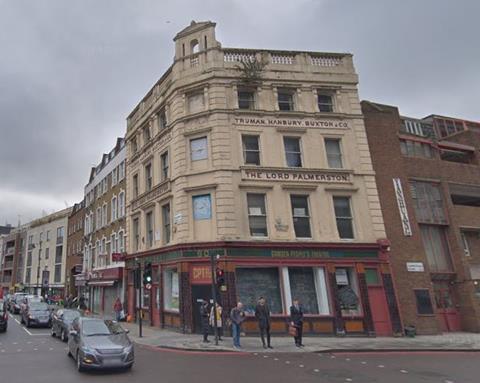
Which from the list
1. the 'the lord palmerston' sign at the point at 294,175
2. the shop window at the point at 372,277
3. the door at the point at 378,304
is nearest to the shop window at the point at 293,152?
the 'the lord palmerston' sign at the point at 294,175

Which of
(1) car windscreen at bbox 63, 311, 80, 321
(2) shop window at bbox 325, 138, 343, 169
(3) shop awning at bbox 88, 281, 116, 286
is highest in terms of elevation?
(2) shop window at bbox 325, 138, 343, 169

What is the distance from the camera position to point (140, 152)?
26.3 metres

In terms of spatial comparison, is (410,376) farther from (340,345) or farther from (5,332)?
(5,332)

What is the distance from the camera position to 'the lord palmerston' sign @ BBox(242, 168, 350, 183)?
20.1 m

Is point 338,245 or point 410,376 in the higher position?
point 338,245

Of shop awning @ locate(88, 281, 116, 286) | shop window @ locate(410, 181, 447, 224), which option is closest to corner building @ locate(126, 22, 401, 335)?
shop window @ locate(410, 181, 447, 224)

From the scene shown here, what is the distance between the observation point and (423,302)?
19.9m

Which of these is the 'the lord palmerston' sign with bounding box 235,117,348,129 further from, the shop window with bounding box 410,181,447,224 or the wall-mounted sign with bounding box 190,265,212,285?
the wall-mounted sign with bounding box 190,265,212,285

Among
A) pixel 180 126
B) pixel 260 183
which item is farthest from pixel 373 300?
pixel 180 126

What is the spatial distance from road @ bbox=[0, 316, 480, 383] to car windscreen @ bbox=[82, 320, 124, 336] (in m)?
1.09

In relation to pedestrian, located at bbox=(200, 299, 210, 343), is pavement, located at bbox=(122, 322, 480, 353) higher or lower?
lower

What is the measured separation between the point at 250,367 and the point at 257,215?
9.36 meters

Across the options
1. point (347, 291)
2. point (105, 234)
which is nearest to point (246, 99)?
point (347, 291)

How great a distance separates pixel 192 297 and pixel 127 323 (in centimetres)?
874
